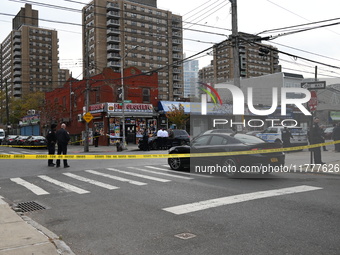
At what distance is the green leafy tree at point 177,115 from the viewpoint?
35375 millimetres

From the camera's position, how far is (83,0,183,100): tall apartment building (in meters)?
90.1

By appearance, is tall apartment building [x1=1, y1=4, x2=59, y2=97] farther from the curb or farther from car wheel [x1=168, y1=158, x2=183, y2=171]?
the curb

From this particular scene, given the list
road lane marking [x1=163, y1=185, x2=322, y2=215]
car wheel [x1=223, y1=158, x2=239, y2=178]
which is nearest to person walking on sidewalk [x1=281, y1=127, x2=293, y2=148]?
car wheel [x1=223, y1=158, x2=239, y2=178]

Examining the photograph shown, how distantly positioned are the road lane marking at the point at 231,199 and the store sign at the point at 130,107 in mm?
26195

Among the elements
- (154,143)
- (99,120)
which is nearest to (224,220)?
(154,143)

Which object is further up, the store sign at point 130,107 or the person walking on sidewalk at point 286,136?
the store sign at point 130,107

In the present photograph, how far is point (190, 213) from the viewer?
6246mm

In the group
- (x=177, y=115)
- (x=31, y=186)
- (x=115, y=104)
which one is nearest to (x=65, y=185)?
(x=31, y=186)

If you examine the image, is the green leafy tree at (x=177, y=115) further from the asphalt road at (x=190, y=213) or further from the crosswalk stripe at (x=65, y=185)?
the asphalt road at (x=190, y=213)

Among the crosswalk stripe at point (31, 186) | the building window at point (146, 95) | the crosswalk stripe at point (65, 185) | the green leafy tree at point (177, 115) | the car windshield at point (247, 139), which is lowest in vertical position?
the crosswalk stripe at point (31, 186)

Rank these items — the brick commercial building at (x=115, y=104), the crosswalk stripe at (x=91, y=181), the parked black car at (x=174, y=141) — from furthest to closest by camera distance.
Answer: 1. the brick commercial building at (x=115, y=104)
2. the parked black car at (x=174, y=141)
3. the crosswalk stripe at (x=91, y=181)

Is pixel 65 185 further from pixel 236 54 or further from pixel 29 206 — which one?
pixel 236 54

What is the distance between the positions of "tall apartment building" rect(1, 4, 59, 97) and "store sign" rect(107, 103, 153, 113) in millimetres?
84206

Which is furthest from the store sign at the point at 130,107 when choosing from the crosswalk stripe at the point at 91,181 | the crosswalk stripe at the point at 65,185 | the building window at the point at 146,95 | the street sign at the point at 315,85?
the street sign at the point at 315,85
